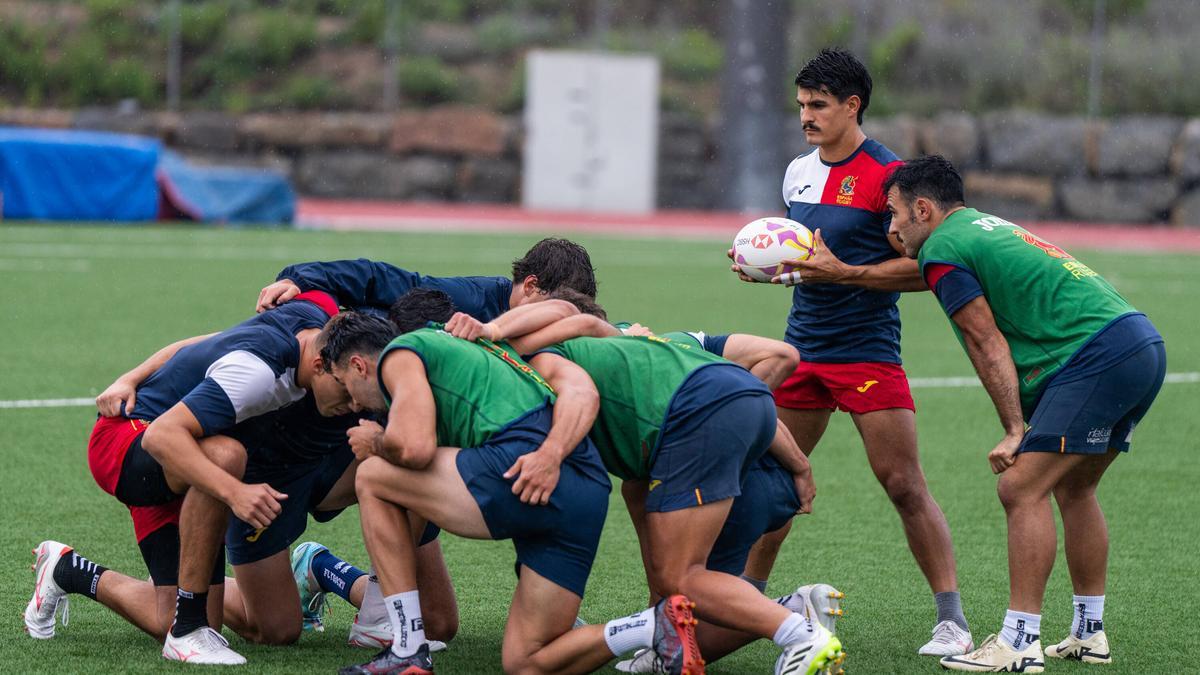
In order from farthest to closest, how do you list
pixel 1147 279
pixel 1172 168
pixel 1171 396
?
pixel 1172 168, pixel 1147 279, pixel 1171 396

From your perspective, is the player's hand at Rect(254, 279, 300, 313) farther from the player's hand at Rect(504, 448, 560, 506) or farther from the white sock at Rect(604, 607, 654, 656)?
the white sock at Rect(604, 607, 654, 656)

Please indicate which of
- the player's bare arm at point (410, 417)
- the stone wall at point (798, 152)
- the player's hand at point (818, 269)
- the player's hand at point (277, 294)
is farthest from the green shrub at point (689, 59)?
the player's bare arm at point (410, 417)

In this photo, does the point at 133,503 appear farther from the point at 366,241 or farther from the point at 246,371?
the point at 366,241

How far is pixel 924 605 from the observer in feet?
18.8

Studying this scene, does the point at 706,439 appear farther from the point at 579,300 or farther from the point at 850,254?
the point at 850,254

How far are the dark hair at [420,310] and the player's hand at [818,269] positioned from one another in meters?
1.26

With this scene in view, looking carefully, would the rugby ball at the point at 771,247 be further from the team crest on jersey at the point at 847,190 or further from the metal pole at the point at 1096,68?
the metal pole at the point at 1096,68

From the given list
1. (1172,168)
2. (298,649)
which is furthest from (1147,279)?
(298,649)

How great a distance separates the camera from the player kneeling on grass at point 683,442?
4402 mm

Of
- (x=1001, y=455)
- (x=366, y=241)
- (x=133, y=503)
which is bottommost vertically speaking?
(x=366, y=241)

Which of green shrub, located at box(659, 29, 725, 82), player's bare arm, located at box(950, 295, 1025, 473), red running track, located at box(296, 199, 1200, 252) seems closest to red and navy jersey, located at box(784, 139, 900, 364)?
player's bare arm, located at box(950, 295, 1025, 473)

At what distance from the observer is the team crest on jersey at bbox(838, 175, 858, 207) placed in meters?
5.69

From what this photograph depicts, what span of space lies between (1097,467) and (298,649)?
2686 mm

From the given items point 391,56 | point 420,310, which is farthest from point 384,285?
point 391,56
